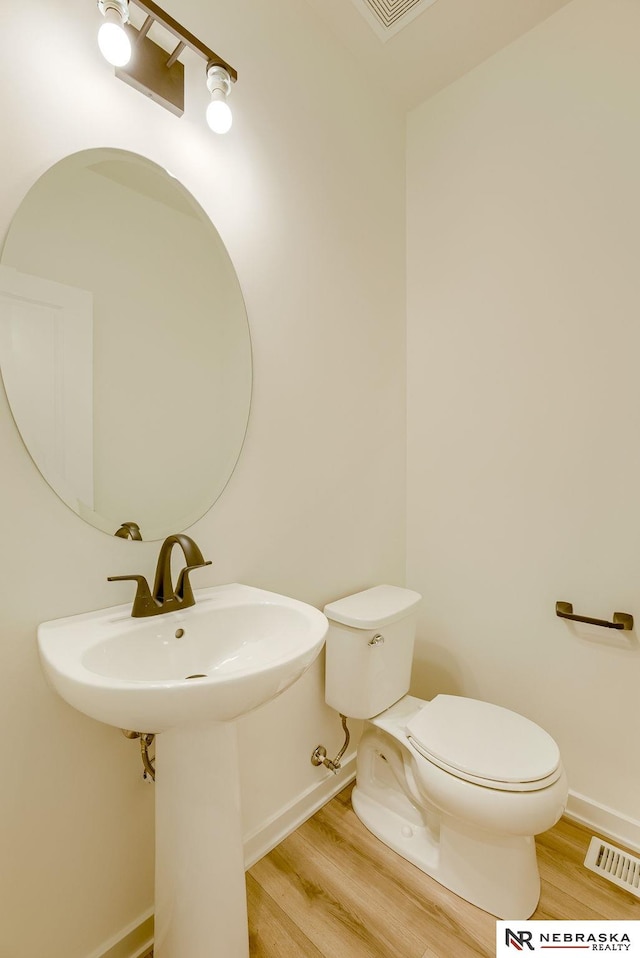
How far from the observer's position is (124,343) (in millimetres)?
1061

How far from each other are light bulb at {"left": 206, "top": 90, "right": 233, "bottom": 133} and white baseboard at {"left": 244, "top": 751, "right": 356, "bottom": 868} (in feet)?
6.36

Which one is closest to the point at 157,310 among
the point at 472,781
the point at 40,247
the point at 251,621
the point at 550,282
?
the point at 40,247

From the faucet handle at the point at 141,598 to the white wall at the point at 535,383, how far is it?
4.01 feet

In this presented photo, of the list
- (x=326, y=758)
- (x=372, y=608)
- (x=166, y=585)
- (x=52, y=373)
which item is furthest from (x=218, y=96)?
(x=326, y=758)

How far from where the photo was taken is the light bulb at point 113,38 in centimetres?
88

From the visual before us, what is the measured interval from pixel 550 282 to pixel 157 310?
4.28 feet

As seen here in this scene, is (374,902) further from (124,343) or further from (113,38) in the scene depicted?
(113,38)

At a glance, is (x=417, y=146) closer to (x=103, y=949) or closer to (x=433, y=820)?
(x=433, y=820)

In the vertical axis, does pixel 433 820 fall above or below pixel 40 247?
below

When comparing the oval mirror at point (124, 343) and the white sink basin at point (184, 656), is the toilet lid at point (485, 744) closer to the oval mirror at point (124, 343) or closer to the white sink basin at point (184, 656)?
the white sink basin at point (184, 656)

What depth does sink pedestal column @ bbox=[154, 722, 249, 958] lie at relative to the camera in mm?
884

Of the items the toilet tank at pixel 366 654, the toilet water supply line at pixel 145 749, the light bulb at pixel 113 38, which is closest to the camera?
the light bulb at pixel 113 38

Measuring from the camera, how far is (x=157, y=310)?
112cm

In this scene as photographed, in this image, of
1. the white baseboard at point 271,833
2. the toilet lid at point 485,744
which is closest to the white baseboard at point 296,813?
the white baseboard at point 271,833
